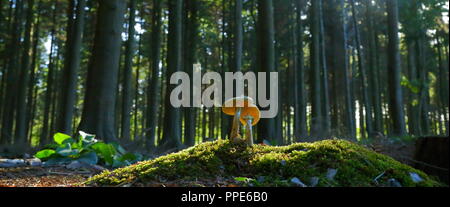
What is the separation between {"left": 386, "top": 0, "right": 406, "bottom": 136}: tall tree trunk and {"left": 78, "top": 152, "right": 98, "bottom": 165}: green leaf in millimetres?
10992

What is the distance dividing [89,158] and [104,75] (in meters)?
3.48

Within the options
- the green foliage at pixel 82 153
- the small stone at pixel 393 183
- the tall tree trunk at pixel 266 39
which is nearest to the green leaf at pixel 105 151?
the green foliage at pixel 82 153

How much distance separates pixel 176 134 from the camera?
1222 cm

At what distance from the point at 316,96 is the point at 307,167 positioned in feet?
39.9

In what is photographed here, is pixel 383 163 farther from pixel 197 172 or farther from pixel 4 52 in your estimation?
pixel 4 52

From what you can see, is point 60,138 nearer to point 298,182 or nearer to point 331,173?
point 298,182

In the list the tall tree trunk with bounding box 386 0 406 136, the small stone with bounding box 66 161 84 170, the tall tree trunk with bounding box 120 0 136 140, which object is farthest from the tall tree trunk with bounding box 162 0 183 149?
the tall tree trunk with bounding box 386 0 406 136

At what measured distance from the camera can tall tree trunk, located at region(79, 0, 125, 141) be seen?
790 centimetres

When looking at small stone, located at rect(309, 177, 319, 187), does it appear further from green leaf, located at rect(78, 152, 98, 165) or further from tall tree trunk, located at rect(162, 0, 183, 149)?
tall tree trunk, located at rect(162, 0, 183, 149)

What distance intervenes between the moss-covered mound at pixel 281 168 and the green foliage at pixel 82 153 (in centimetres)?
234

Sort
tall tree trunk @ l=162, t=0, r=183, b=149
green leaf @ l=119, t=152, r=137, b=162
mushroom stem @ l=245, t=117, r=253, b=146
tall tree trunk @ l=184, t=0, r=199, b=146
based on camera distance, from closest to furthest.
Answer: mushroom stem @ l=245, t=117, r=253, b=146, green leaf @ l=119, t=152, r=137, b=162, tall tree trunk @ l=162, t=0, r=183, b=149, tall tree trunk @ l=184, t=0, r=199, b=146

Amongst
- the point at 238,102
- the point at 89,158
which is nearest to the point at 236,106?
the point at 238,102
